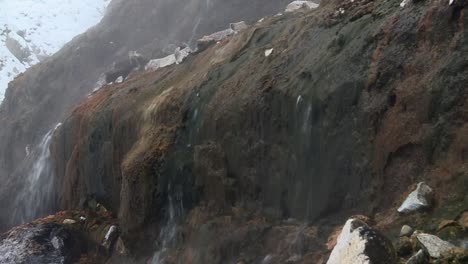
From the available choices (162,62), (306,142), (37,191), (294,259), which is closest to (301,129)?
(306,142)

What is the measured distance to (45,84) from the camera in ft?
144

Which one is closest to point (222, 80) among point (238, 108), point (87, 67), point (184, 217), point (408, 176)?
point (238, 108)

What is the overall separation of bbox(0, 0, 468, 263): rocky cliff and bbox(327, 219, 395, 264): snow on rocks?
0.12 feet

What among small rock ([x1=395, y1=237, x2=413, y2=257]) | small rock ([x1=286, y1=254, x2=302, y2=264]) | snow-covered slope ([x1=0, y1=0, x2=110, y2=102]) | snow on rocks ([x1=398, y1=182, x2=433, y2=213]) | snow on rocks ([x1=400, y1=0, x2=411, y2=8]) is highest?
snow-covered slope ([x1=0, y1=0, x2=110, y2=102])

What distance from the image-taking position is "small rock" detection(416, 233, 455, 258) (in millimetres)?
8367

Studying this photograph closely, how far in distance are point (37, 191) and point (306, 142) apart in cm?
1885

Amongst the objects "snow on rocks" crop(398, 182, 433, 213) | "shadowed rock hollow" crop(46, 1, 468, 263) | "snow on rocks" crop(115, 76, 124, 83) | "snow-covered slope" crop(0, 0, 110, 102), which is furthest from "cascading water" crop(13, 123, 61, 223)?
"snow-covered slope" crop(0, 0, 110, 102)

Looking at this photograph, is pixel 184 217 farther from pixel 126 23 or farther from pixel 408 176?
pixel 126 23

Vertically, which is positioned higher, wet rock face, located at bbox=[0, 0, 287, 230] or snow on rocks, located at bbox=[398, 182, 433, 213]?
wet rock face, located at bbox=[0, 0, 287, 230]

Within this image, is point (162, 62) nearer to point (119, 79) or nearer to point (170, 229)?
point (119, 79)

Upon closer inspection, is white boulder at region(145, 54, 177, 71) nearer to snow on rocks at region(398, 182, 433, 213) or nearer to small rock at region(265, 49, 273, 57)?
small rock at region(265, 49, 273, 57)

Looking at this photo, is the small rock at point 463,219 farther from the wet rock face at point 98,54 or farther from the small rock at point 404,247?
the wet rock face at point 98,54

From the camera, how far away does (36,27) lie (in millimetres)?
59500

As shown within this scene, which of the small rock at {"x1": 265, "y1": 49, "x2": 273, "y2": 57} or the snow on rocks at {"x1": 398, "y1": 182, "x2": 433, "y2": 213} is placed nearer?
the snow on rocks at {"x1": 398, "y1": 182, "x2": 433, "y2": 213}
